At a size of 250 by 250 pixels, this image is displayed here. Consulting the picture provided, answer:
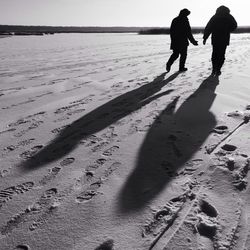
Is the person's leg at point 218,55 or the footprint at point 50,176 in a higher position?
the person's leg at point 218,55

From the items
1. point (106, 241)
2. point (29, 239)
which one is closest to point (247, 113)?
point (106, 241)

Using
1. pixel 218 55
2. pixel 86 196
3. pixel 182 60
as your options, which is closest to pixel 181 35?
pixel 182 60

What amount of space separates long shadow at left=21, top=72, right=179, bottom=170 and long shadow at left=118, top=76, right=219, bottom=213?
0.57 metres

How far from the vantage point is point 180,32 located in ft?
27.9

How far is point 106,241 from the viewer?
1842mm

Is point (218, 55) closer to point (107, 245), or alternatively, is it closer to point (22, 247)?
point (107, 245)

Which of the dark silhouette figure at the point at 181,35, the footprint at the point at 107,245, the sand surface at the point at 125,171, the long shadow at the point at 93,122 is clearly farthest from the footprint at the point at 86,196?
the dark silhouette figure at the point at 181,35

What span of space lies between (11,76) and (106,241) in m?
6.57

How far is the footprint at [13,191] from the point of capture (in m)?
2.31

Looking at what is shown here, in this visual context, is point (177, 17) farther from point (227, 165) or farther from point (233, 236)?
point (233, 236)

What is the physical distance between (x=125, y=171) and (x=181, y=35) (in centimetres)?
662

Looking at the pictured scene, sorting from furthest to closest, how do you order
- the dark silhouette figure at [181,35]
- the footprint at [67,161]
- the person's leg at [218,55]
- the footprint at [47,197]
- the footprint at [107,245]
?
the dark silhouette figure at [181,35] < the person's leg at [218,55] < the footprint at [67,161] < the footprint at [47,197] < the footprint at [107,245]

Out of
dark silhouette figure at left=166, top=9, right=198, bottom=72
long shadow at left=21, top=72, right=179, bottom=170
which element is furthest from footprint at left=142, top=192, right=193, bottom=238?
dark silhouette figure at left=166, top=9, right=198, bottom=72

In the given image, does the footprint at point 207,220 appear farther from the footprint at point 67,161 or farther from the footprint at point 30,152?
the footprint at point 30,152
